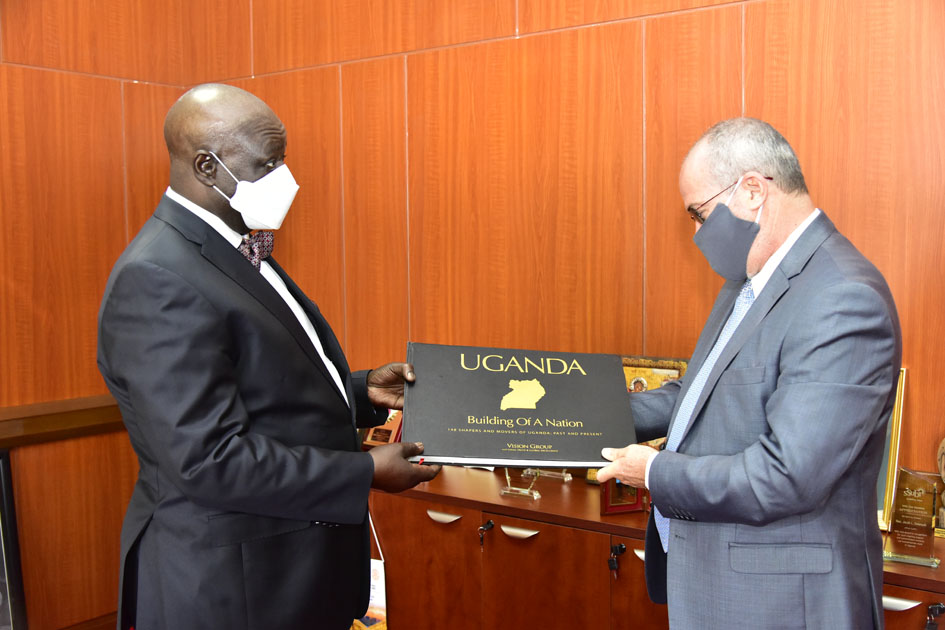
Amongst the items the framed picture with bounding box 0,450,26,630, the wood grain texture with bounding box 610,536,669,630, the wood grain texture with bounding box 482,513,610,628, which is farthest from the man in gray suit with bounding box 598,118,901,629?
the framed picture with bounding box 0,450,26,630

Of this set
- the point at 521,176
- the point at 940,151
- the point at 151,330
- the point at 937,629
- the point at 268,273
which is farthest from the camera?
the point at 521,176

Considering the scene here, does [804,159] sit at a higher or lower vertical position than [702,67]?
lower

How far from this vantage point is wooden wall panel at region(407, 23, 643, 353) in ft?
10.4

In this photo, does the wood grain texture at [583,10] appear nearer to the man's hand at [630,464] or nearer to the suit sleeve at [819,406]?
the suit sleeve at [819,406]

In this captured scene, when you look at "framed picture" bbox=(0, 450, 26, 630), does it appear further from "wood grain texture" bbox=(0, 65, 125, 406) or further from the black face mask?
the black face mask

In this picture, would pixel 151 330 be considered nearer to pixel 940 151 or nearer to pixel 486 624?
pixel 486 624

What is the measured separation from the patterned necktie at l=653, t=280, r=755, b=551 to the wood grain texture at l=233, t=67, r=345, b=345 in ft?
7.43

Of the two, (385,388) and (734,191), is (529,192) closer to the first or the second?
(385,388)

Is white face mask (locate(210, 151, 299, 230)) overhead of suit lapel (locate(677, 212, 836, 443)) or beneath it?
overhead

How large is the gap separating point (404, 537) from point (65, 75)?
270 centimetres

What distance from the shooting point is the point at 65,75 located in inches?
155

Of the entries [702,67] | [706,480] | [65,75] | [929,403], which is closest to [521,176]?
[702,67]

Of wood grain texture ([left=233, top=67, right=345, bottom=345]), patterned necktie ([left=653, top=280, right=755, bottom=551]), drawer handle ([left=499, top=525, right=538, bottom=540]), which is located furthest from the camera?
wood grain texture ([left=233, top=67, right=345, bottom=345])

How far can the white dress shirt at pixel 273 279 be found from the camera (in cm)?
184
